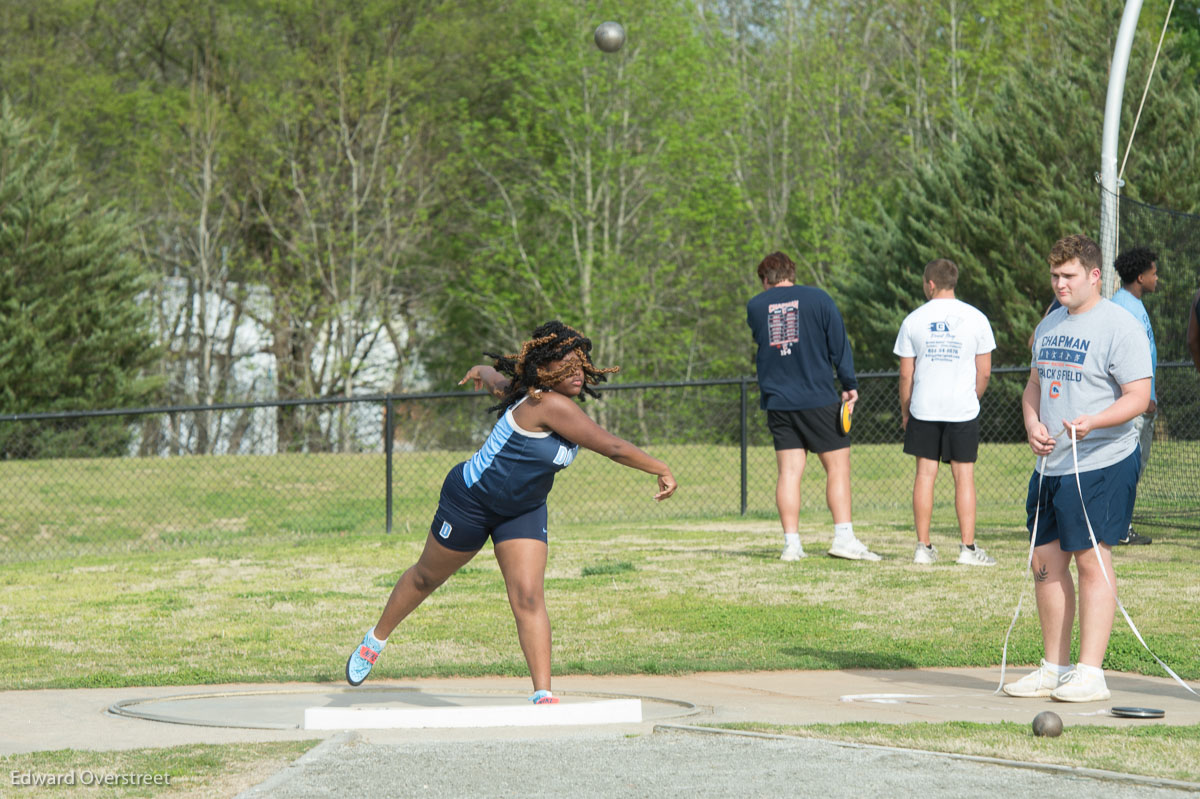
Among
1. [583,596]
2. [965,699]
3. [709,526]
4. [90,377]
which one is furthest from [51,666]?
[90,377]

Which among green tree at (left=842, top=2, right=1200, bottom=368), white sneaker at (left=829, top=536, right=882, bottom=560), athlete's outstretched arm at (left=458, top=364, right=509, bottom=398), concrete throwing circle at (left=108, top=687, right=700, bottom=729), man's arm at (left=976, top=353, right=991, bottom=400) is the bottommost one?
concrete throwing circle at (left=108, top=687, right=700, bottom=729)

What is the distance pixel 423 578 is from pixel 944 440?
16.4 ft

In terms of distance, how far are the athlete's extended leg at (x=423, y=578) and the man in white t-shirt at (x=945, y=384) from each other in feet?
15.4

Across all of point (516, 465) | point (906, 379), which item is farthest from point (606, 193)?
point (516, 465)

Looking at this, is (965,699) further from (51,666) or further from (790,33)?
(790,33)

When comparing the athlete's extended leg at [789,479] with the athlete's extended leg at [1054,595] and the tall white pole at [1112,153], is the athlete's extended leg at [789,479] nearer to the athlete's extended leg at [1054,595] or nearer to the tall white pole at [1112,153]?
the tall white pole at [1112,153]

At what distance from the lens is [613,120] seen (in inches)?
1373

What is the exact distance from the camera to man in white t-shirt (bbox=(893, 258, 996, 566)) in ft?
31.3

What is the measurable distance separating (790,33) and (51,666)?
3559cm

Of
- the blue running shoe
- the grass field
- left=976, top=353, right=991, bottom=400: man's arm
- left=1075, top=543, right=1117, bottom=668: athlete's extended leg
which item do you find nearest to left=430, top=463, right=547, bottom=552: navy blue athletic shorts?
the blue running shoe

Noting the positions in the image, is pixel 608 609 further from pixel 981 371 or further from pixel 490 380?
pixel 981 371

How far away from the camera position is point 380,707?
19.0 ft

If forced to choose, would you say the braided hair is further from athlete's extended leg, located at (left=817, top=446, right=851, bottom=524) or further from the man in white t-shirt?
athlete's extended leg, located at (left=817, top=446, right=851, bottom=524)

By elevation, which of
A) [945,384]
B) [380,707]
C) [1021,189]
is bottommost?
[380,707]
